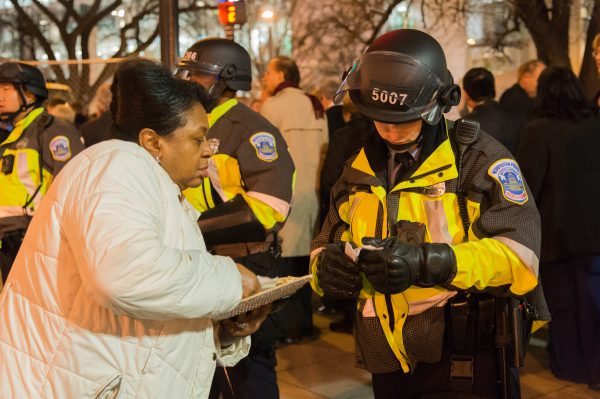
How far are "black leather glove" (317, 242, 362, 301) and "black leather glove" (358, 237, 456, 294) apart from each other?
151 millimetres

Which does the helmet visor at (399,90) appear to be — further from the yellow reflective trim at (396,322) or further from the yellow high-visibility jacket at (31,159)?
the yellow high-visibility jacket at (31,159)

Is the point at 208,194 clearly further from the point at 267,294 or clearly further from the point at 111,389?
the point at 111,389

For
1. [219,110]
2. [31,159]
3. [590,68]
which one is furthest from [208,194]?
[590,68]

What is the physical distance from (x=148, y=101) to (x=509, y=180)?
1.24 metres

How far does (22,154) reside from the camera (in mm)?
5258

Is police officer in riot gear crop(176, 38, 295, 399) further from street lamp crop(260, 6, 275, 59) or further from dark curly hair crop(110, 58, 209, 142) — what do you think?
street lamp crop(260, 6, 275, 59)

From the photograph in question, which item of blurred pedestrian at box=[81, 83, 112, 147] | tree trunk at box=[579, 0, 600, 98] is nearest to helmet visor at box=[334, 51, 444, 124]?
blurred pedestrian at box=[81, 83, 112, 147]

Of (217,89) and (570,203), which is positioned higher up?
(217,89)

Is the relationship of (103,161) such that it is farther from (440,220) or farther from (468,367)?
(468,367)

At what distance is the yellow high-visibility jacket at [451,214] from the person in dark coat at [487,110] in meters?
3.61

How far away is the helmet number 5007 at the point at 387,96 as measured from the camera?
9.12 ft

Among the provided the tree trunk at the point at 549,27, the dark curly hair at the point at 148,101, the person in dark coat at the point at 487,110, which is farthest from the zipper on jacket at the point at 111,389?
the tree trunk at the point at 549,27

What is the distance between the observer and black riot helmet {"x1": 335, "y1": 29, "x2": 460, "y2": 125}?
2783mm

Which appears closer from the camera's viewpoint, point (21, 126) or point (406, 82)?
point (406, 82)
